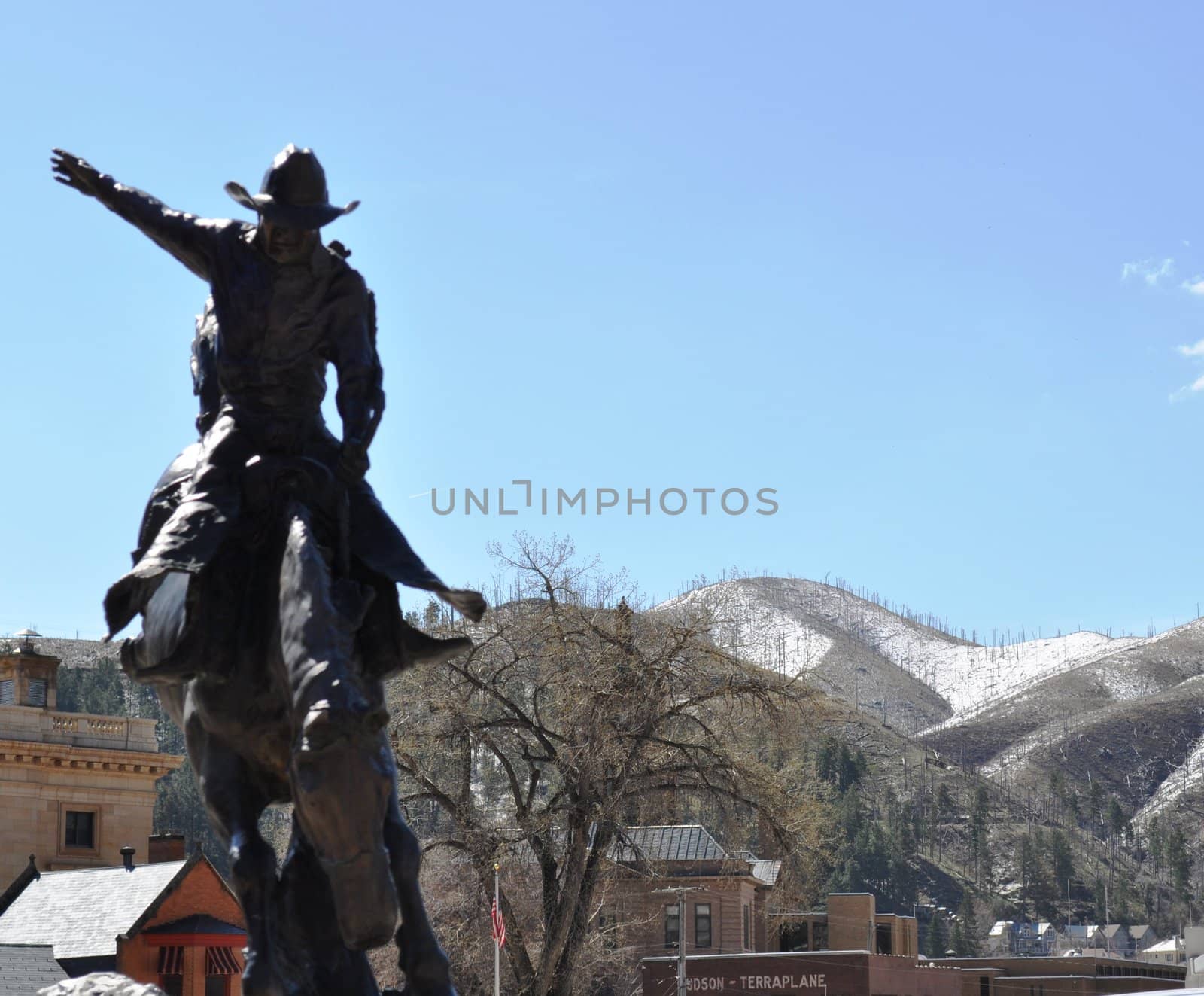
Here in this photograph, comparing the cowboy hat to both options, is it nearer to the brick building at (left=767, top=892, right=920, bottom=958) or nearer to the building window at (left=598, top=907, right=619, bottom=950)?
the building window at (left=598, top=907, right=619, bottom=950)

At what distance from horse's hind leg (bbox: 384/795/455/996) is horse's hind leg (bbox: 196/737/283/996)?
37 cm

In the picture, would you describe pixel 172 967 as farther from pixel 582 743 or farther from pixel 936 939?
pixel 936 939

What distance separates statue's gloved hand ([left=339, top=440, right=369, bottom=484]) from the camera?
18.3 feet

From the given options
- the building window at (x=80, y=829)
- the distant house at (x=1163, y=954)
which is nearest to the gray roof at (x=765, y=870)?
the building window at (x=80, y=829)

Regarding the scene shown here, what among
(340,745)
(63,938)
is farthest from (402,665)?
(63,938)

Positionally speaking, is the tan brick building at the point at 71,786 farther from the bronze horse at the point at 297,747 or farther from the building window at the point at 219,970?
the bronze horse at the point at 297,747

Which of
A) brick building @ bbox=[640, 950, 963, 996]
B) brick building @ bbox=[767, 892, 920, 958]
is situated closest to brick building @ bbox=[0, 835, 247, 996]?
brick building @ bbox=[640, 950, 963, 996]

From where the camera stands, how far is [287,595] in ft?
16.6

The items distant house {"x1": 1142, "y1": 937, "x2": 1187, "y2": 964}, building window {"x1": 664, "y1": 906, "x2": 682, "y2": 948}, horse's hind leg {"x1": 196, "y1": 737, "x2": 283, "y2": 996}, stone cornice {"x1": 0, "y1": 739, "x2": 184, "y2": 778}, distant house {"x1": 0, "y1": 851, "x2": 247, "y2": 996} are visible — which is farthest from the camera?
distant house {"x1": 1142, "y1": 937, "x2": 1187, "y2": 964}

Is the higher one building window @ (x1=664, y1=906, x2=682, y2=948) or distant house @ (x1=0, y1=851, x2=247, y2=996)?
distant house @ (x1=0, y1=851, x2=247, y2=996)

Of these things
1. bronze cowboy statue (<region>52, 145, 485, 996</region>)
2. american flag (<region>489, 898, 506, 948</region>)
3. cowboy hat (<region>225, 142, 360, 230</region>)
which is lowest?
american flag (<region>489, 898, 506, 948</region>)

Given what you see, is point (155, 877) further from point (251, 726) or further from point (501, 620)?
point (251, 726)

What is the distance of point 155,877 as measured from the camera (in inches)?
1697

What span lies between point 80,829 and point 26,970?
177ft
